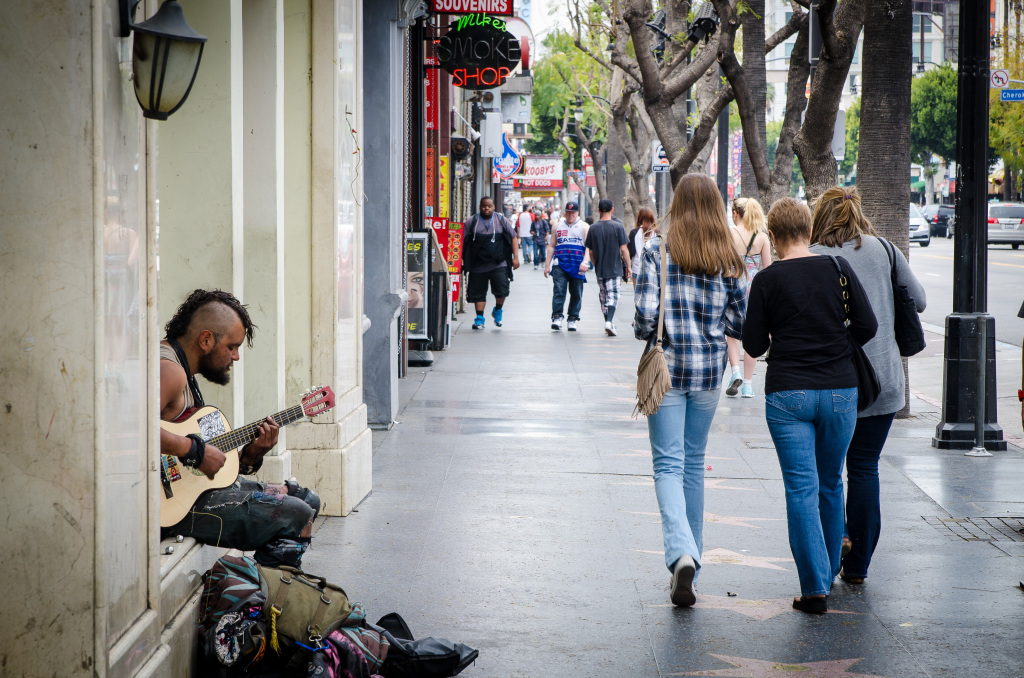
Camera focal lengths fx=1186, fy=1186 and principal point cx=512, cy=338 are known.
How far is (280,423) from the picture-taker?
477cm

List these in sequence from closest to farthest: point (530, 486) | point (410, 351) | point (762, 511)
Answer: point (762, 511), point (530, 486), point (410, 351)

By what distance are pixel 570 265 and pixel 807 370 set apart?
41.4 feet

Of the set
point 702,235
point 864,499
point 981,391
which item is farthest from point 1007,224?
point 702,235

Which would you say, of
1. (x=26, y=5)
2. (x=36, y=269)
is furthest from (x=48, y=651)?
(x=26, y=5)

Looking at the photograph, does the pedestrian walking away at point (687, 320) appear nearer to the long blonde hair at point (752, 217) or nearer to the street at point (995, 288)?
the long blonde hair at point (752, 217)

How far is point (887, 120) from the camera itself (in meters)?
10.4

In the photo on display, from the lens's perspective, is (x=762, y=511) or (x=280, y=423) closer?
(x=280, y=423)

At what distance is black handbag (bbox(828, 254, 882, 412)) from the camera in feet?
16.9

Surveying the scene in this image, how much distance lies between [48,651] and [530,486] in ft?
15.3

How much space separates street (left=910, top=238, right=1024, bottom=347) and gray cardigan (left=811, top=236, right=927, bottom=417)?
9.65 meters

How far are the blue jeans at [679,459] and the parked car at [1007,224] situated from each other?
41589 millimetres

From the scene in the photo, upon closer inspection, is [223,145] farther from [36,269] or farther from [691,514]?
[691,514]

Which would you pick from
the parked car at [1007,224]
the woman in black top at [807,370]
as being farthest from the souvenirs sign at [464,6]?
the parked car at [1007,224]

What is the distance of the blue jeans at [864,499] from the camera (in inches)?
218
